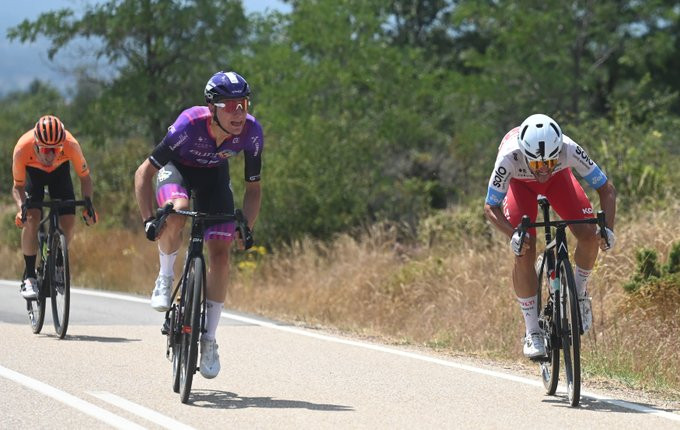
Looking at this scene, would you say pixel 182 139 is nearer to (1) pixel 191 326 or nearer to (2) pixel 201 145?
(2) pixel 201 145

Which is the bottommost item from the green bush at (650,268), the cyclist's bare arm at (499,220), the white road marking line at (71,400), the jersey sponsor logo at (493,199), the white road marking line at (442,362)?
the white road marking line at (71,400)

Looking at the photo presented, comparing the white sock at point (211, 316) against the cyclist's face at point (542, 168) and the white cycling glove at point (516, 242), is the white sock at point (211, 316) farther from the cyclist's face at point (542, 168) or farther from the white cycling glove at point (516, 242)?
the cyclist's face at point (542, 168)

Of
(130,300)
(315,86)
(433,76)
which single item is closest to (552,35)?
(433,76)

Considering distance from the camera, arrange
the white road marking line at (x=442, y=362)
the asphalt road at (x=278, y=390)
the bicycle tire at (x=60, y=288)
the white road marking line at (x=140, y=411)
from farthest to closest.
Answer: the bicycle tire at (x=60, y=288) < the white road marking line at (x=442, y=362) < the asphalt road at (x=278, y=390) < the white road marking line at (x=140, y=411)

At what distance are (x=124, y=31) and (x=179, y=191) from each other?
2115 centimetres

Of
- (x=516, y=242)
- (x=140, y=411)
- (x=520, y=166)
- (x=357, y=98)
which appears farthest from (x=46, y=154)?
(x=357, y=98)

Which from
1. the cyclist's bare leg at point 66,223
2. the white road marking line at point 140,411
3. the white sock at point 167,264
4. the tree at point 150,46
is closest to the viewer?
the white road marking line at point 140,411

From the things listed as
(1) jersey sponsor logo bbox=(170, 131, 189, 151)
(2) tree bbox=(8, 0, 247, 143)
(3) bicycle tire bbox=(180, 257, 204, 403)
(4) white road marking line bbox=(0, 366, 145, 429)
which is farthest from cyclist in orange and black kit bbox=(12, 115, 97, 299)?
(2) tree bbox=(8, 0, 247, 143)

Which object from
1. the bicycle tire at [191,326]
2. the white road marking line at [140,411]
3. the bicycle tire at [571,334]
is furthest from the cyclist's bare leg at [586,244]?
the white road marking line at [140,411]

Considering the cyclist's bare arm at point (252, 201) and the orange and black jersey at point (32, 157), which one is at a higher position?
the orange and black jersey at point (32, 157)

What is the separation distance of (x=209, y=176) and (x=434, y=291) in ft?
22.6

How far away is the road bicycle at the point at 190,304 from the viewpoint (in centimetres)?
751

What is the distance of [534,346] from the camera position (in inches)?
320

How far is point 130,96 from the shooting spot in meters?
28.3
